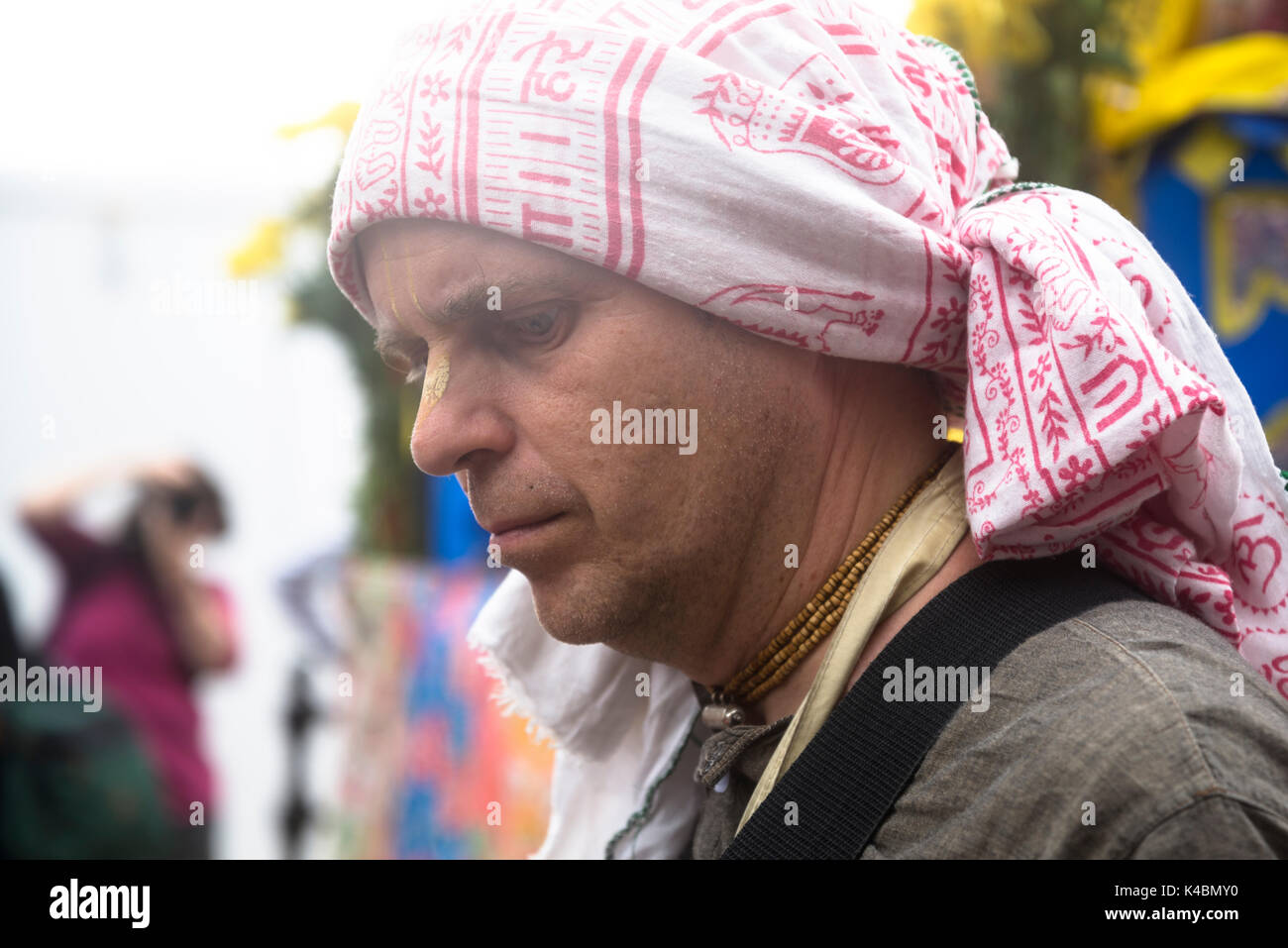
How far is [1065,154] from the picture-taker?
4.48 meters

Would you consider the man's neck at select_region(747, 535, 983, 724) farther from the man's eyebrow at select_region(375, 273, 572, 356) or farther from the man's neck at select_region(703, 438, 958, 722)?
the man's eyebrow at select_region(375, 273, 572, 356)

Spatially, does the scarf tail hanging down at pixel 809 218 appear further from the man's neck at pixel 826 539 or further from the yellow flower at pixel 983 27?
the yellow flower at pixel 983 27

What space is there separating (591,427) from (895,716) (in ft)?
1.84

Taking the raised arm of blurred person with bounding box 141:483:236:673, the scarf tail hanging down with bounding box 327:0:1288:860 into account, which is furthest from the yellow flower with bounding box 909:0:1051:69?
the raised arm of blurred person with bounding box 141:483:236:673

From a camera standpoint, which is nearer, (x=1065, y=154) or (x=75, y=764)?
(x=1065, y=154)

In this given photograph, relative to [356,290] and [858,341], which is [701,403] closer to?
[858,341]

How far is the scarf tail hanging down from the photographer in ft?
4.79

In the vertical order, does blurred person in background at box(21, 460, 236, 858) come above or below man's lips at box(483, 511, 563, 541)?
below

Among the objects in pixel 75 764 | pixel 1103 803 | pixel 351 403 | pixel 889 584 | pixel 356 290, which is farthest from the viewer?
pixel 351 403

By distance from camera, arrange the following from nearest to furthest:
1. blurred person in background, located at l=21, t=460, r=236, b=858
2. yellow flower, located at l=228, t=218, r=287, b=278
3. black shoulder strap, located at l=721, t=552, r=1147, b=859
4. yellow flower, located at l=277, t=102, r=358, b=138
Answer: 1. black shoulder strap, located at l=721, t=552, r=1147, b=859
2. yellow flower, located at l=277, t=102, r=358, b=138
3. yellow flower, located at l=228, t=218, r=287, b=278
4. blurred person in background, located at l=21, t=460, r=236, b=858

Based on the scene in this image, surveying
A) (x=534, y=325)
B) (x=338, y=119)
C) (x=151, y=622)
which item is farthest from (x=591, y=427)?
(x=151, y=622)

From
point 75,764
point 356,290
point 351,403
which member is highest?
point 356,290

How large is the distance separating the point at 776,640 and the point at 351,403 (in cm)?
389
